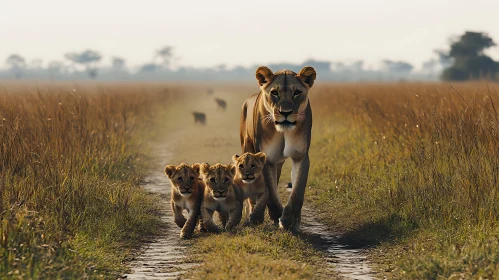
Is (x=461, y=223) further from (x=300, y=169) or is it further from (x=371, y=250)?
(x=300, y=169)

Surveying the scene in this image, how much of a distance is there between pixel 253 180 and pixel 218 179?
43cm

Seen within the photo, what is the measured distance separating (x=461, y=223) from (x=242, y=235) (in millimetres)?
2101

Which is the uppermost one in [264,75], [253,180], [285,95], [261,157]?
[264,75]

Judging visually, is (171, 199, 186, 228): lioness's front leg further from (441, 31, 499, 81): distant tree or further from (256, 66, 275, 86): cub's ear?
(441, 31, 499, 81): distant tree

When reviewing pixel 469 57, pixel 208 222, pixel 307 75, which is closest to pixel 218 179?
pixel 208 222

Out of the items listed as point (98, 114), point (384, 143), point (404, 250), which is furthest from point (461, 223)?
point (98, 114)

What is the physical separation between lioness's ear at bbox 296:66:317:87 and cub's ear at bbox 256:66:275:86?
28 cm

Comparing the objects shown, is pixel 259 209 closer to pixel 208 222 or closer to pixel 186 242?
pixel 208 222

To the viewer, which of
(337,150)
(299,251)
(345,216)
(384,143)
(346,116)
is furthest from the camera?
(346,116)

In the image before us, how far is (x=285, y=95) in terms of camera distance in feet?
27.2

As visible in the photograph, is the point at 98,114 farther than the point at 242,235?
Yes

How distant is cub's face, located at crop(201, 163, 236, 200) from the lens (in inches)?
320

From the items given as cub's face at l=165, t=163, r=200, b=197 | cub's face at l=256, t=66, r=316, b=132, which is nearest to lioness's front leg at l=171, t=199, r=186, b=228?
cub's face at l=165, t=163, r=200, b=197

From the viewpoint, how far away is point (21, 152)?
903cm
